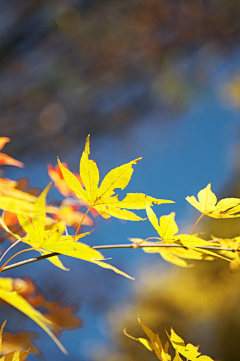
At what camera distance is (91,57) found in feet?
6.00

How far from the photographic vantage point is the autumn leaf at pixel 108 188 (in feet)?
0.60

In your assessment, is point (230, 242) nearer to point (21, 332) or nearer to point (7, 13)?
point (21, 332)

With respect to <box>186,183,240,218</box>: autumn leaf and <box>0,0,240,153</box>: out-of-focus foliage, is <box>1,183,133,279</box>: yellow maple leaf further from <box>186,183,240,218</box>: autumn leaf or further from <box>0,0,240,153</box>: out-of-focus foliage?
<box>0,0,240,153</box>: out-of-focus foliage

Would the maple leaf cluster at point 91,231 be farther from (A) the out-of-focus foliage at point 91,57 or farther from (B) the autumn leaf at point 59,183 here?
(A) the out-of-focus foliage at point 91,57

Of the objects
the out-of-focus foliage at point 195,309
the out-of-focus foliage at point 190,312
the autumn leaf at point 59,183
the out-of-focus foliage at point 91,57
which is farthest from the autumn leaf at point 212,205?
the out-of-focus foliage at point 190,312

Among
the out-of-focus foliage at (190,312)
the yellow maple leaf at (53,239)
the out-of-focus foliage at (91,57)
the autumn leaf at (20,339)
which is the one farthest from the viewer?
the out-of-focus foliage at (190,312)

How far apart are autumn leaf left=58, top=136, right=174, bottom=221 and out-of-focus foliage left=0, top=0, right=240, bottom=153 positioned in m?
1.33

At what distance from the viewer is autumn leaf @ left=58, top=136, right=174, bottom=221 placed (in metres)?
0.18

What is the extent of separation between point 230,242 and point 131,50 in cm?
201

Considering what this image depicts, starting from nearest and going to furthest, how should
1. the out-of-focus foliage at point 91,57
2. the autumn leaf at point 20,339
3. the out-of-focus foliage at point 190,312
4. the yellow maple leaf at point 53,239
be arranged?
the yellow maple leaf at point 53,239
the autumn leaf at point 20,339
the out-of-focus foliage at point 91,57
the out-of-focus foliage at point 190,312

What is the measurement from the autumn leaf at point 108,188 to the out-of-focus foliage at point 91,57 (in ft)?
4.35

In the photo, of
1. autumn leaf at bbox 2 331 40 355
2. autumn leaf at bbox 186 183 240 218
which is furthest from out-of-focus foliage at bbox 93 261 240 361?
autumn leaf at bbox 186 183 240 218

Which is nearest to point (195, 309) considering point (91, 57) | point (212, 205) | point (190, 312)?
point (190, 312)

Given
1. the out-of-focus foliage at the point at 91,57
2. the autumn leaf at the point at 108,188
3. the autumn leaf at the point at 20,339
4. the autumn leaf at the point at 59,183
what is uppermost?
the out-of-focus foliage at the point at 91,57
